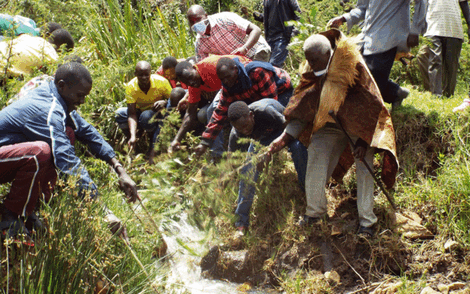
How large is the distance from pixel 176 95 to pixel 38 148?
2.60m

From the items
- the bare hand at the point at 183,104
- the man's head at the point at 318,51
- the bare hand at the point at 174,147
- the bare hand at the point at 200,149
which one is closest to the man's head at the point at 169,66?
the bare hand at the point at 183,104

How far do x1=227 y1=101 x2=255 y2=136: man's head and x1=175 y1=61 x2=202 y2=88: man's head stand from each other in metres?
1.11

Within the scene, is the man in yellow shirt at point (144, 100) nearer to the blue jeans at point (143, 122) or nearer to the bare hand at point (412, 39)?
the blue jeans at point (143, 122)

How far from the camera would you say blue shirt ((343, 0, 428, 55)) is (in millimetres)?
4102

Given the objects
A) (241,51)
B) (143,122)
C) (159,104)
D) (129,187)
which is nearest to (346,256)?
(129,187)

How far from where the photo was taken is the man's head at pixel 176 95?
5.61 meters

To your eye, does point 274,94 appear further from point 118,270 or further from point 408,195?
point 118,270

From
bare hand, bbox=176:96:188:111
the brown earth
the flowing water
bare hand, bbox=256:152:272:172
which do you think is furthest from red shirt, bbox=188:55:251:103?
the brown earth

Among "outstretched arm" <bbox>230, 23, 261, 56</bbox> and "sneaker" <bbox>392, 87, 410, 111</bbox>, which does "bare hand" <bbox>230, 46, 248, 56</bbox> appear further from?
"sneaker" <bbox>392, 87, 410, 111</bbox>

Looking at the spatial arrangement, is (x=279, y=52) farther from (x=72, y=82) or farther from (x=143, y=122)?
(x=72, y=82)

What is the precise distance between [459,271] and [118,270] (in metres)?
2.77

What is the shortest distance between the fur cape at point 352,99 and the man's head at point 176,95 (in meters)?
2.16

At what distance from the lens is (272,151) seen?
3.96m

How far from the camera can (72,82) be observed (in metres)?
3.59
